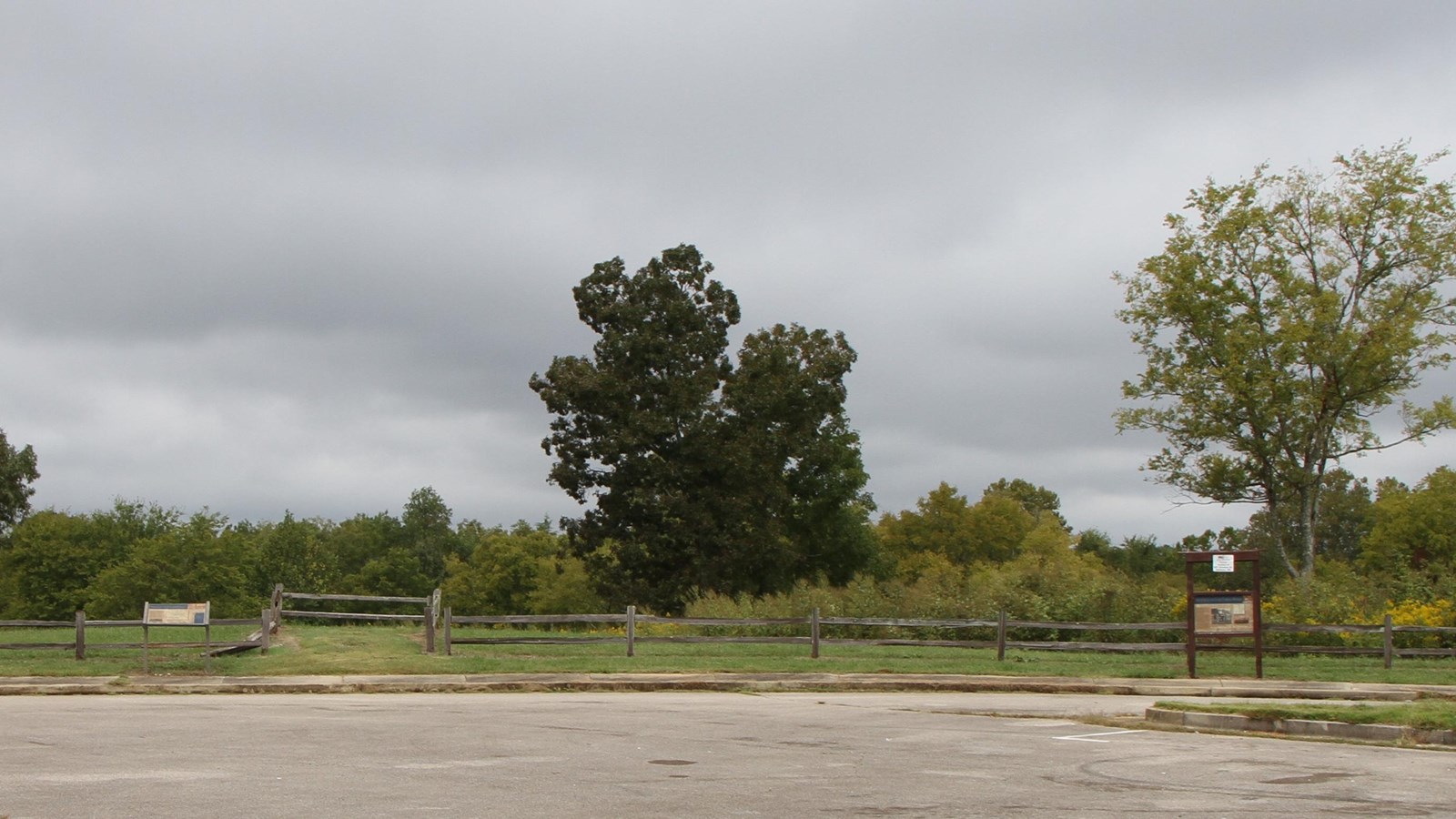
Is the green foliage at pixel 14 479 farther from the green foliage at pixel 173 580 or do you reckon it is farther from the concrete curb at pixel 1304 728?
the concrete curb at pixel 1304 728

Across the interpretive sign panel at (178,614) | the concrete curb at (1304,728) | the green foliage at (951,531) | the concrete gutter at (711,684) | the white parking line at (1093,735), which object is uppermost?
the green foliage at (951,531)

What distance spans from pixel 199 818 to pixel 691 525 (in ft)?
147

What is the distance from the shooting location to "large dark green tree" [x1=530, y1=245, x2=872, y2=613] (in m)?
53.9

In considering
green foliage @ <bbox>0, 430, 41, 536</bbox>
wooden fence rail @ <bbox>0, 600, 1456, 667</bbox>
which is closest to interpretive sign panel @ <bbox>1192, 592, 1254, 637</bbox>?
wooden fence rail @ <bbox>0, 600, 1456, 667</bbox>

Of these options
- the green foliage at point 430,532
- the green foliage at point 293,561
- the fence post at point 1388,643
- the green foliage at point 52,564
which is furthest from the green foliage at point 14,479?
the fence post at point 1388,643

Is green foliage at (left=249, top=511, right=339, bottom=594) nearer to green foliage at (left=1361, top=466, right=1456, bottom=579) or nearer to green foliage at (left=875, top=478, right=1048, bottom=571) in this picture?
green foliage at (left=875, top=478, right=1048, bottom=571)

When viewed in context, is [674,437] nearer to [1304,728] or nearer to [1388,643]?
[1388,643]

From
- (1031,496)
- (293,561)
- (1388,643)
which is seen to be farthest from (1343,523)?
(1388,643)

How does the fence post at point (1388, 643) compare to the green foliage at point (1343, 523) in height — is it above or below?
below

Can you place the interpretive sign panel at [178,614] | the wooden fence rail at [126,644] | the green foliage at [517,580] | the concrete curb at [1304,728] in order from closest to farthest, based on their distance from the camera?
the concrete curb at [1304,728]
the interpretive sign panel at [178,614]
the wooden fence rail at [126,644]
the green foliage at [517,580]

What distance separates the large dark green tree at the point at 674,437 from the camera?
177ft

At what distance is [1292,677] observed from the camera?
27016 mm

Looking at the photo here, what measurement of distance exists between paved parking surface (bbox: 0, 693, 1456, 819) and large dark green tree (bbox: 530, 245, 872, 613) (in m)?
34.3

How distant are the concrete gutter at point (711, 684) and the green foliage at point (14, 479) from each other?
250 feet
